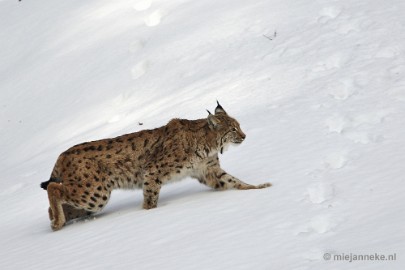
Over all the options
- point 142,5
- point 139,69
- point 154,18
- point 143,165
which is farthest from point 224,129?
point 142,5

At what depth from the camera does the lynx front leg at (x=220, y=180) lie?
873 centimetres

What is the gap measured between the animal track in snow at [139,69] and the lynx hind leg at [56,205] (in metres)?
7.35

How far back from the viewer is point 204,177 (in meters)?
8.99

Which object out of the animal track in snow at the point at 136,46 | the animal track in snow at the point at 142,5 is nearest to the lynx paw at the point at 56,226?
the animal track in snow at the point at 136,46

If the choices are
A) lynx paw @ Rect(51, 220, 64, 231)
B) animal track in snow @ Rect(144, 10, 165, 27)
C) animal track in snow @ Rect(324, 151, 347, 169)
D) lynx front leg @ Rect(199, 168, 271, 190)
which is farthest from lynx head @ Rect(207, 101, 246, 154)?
animal track in snow @ Rect(144, 10, 165, 27)

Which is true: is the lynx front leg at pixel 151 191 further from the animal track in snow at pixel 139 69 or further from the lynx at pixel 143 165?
the animal track in snow at pixel 139 69

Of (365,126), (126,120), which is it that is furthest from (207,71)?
(365,126)

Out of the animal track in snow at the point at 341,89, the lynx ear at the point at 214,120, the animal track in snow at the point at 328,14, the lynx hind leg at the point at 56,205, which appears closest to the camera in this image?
the lynx hind leg at the point at 56,205

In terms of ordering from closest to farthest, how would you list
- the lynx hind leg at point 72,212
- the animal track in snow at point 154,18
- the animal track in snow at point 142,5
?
1. the lynx hind leg at point 72,212
2. the animal track in snow at point 154,18
3. the animal track in snow at point 142,5

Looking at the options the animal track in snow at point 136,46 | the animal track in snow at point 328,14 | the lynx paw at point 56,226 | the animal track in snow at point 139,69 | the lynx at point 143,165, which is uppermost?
the lynx at point 143,165

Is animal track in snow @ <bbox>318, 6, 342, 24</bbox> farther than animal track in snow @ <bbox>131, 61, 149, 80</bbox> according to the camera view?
No

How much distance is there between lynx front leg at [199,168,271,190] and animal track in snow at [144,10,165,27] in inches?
364

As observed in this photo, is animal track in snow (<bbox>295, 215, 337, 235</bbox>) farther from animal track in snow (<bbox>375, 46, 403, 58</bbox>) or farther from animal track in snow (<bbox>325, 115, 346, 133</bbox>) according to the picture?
animal track in snow (<bbox>375, 46, 403, 58</bbox>)

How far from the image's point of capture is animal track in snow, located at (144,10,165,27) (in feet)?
57.7
